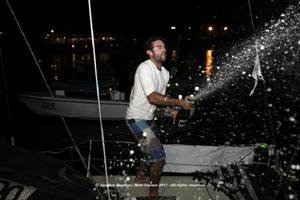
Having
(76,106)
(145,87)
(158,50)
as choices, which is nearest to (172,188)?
(145,87)

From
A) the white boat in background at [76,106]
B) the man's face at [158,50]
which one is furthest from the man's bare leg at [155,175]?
the white boat in background at [76,106]

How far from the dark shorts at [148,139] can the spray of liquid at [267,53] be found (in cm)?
1112

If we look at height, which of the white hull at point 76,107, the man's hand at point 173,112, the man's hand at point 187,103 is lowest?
the white hull at point 76,107

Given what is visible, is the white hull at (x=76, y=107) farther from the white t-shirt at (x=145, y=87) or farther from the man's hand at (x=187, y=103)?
the man's hand at (x=187, y=103)

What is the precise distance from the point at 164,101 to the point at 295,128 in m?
9.80

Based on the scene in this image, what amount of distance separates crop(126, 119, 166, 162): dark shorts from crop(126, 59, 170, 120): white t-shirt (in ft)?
0.26

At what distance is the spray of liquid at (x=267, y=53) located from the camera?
2247 cm

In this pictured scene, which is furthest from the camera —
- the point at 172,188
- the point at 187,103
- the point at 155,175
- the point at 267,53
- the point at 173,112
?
the point at 267,53

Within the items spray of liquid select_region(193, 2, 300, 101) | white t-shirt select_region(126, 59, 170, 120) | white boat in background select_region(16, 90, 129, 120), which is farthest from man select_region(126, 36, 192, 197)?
spray of liquid select_region(193, 2, 300, 101)

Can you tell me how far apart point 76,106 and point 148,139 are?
969cm

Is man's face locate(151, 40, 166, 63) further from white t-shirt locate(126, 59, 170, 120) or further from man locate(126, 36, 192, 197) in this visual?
white t-shirt locate(126, 59, 170, 120)

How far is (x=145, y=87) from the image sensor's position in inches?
171

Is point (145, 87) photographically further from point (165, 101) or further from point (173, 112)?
point (173, 112)

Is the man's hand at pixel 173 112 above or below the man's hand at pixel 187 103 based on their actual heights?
below
